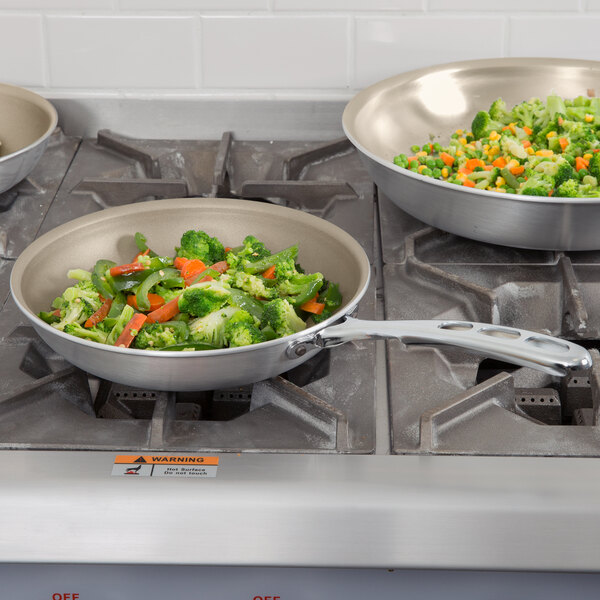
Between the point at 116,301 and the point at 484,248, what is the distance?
51 centimetres

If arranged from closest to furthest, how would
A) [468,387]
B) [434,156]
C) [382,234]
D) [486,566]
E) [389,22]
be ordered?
[486,566] < [468,387] < [382,234] < [434,156] < [389,22]

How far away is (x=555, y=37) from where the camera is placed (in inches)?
58.7

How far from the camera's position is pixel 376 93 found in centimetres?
134

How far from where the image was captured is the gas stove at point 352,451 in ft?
2.53

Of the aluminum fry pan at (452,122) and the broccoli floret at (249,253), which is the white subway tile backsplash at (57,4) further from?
the broccoli floret at (249,253)

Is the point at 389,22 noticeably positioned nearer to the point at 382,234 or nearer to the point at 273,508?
the point at 382,234

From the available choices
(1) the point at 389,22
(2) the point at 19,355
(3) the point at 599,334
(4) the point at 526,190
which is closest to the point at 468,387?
(3) the point at 599,334

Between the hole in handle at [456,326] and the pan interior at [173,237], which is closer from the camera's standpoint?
the hole in handle at [456,326]

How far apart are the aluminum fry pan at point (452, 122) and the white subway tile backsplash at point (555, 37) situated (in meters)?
0.09

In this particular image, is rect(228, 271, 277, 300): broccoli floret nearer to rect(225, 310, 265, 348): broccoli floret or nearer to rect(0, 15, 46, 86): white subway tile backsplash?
rect(225, 310, 265, 348): broccoli floret

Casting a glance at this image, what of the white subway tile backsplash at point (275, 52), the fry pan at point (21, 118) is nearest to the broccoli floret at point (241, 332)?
the fry pan at point (21, 118)

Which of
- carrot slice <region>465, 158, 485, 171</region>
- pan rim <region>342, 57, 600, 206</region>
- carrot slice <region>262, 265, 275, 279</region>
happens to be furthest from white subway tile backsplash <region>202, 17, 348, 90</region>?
carrot slice <region>262, 265, 275, 279</region>

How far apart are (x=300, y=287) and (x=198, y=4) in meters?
0.73

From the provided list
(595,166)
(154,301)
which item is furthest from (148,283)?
(595,166)
